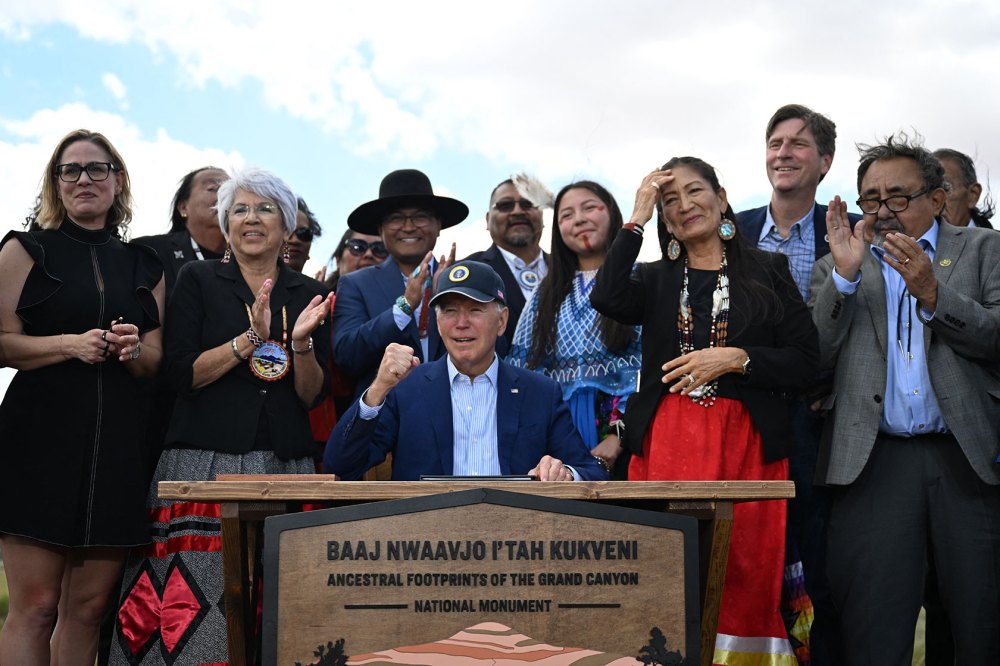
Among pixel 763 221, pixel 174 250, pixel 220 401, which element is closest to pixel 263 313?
pixel 220 401

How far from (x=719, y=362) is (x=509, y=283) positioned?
2.27 meters

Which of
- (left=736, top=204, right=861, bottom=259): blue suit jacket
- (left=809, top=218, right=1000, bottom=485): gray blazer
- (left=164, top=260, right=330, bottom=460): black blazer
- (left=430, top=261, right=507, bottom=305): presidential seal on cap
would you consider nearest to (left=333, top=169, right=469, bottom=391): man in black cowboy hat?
(left=164, top=260, right=330, bottom=460): black blazer

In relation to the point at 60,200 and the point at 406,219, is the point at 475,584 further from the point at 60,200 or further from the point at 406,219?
the point at 406,219

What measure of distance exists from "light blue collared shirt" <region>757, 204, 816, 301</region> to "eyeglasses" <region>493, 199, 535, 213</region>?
152cm

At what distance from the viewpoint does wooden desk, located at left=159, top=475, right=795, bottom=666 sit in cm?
295

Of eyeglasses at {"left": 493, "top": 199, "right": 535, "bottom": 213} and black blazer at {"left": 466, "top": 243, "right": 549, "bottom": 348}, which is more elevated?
eyeglasses at {"left": 493, "top": 199, "right": 535, "bottom": 213}

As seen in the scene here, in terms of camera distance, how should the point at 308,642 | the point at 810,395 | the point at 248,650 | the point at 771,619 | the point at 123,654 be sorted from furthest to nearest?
the point at 810,395
the point at 123,654
the point at 771,619
the point at 248,650
the point at 308,642

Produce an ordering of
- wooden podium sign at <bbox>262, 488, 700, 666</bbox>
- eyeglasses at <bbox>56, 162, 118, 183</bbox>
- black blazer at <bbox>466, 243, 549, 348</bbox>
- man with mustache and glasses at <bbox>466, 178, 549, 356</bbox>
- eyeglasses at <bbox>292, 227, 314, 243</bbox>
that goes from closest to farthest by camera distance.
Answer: wooden podium sign at <bbox>262, 488, 700, 666</bbox> < eyeglasses at <bbox>56, 162, 118, 183</bbox> < black blazer at <bbox>466, 243, 549, 348</bbox> < man with mustache and glasses at <bbox>466, 178, 549, 356</bbox> < eyeglasses at <bbox>292, 227, 314, 243</bbox>

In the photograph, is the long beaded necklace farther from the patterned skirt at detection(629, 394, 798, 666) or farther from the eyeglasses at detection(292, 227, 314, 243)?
the eyeglasses at detection(292, 227, 314, 243)

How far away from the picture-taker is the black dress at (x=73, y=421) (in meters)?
4.35

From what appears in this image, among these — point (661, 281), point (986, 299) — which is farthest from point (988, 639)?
point (661, 281)

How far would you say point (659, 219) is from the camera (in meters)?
4.87

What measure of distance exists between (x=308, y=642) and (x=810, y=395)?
2.93 meters

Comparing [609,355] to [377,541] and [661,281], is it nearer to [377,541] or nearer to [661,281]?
[661,281]
